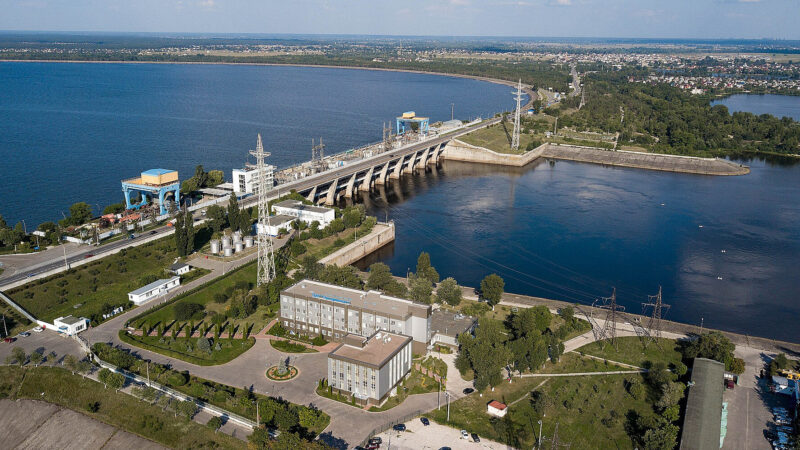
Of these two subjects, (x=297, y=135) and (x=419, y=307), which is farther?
(x=297, y=135)

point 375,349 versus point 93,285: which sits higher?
point 375,349

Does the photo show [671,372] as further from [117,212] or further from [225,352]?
[117,212]

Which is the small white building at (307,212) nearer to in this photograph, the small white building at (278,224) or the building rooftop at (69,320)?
the small white building at (278,224)

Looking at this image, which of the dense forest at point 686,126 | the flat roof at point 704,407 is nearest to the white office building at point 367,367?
the flat roof at point 704,407

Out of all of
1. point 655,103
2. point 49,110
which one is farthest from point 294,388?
point 655,103

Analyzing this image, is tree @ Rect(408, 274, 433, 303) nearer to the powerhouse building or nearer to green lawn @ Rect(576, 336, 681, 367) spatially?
the powerhouse building

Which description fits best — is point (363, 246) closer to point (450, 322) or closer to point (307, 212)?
point (307, 212)

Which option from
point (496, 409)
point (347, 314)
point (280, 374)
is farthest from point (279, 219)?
point (496, 409)
